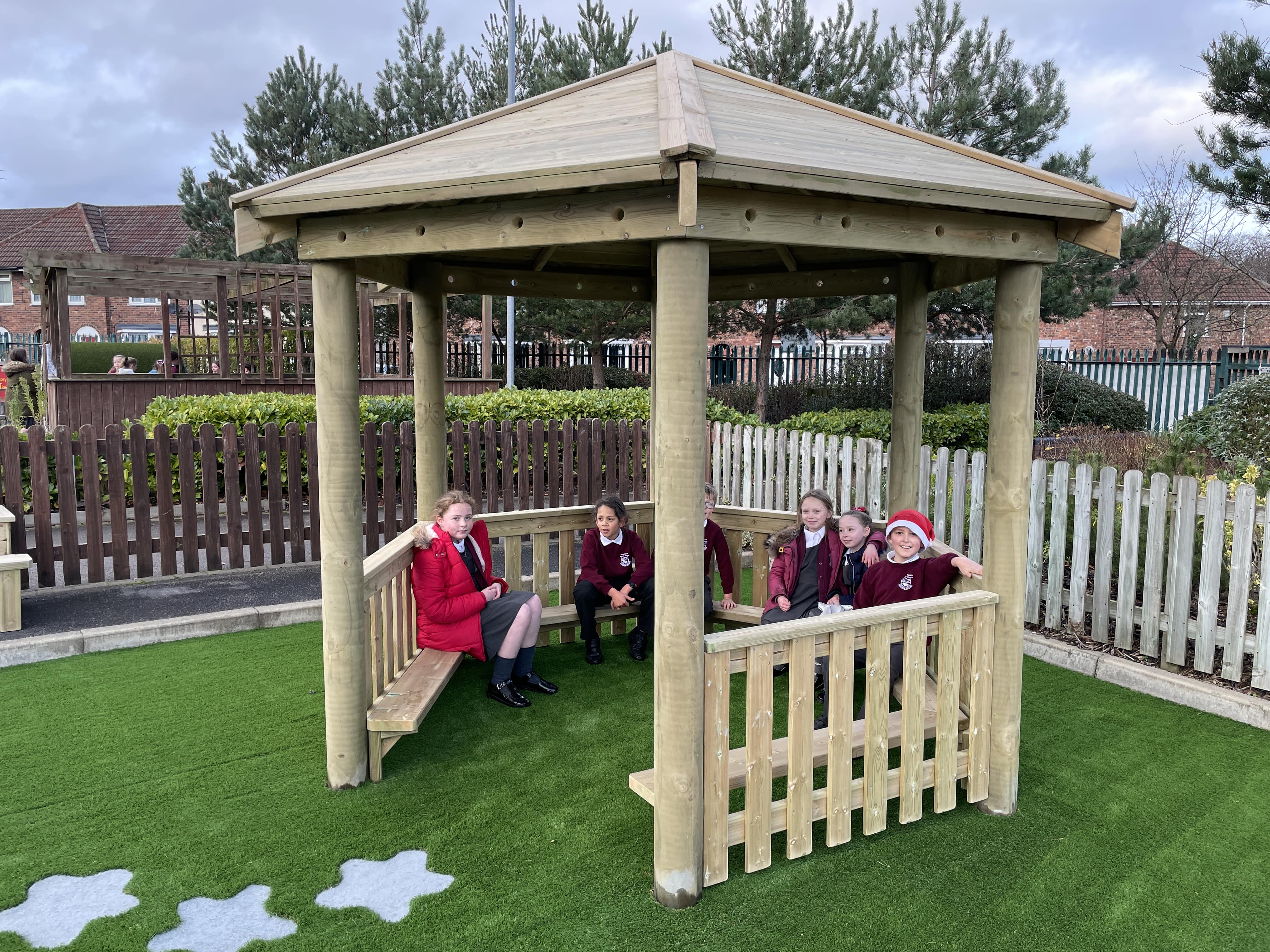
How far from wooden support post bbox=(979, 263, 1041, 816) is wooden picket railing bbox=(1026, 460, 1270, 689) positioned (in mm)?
1980

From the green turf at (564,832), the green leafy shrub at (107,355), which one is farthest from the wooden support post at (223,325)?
the green leafy shrub at (107,355)

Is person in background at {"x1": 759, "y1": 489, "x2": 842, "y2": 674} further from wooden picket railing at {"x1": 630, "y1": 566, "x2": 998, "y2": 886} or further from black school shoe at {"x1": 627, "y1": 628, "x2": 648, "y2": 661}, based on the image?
wooden picket railing at {"x1": 630, "y1": 566, "x2": 998, "y2": 886}

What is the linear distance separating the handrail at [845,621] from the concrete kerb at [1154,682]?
2071 mm

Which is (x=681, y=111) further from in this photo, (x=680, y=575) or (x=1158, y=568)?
(x=1158, y=568)

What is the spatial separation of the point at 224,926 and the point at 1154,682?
5.12 meters

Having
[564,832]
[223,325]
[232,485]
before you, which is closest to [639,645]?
[564,832]

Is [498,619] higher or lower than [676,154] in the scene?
lower

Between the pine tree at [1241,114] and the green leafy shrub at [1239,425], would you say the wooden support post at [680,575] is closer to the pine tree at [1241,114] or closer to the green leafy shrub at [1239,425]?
the green leafy shrub at [1239,425]

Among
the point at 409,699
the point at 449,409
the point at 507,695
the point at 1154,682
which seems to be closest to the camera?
the point at 409,699

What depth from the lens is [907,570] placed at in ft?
15.5

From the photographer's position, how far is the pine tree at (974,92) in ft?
58.7

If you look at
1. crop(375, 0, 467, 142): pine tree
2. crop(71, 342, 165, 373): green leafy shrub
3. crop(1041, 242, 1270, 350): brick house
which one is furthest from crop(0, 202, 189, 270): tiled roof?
crop(1041, 242, 1270, 350): brick house

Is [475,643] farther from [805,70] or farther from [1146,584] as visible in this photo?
[805,70]

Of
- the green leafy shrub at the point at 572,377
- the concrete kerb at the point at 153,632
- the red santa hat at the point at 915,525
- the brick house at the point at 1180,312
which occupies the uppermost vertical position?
the brick house at the point at 1180,312
